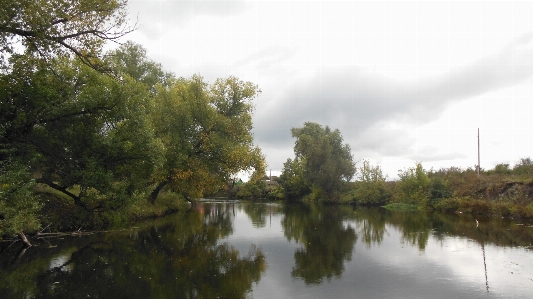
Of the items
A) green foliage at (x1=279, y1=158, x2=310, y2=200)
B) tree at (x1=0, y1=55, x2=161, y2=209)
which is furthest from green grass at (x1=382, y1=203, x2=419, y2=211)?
tree at (x1=0, y1=55, x2=161, y2=209)

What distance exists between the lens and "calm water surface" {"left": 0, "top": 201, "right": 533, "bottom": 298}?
29.3ft

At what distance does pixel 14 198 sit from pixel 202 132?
1674cm

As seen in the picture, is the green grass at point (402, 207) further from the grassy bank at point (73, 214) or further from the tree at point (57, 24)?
the tree at point (57, 24)

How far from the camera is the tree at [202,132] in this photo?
26.9m

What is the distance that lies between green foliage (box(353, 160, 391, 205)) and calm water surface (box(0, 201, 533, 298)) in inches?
1076

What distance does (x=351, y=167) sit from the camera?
52.1 meters

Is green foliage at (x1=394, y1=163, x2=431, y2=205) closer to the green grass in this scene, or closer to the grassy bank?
the green grass

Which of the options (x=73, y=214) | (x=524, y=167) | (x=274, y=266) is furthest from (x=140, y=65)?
(x=524, y=167)

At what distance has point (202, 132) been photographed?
93.8 ft

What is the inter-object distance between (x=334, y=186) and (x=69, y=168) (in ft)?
136

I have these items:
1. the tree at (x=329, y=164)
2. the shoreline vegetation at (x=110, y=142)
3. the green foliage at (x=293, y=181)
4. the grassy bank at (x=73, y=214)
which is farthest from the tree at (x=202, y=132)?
the green foliage at (x=293, y=181)

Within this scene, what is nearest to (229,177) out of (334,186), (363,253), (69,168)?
(69,168)

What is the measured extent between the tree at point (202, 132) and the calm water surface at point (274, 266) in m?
8.95

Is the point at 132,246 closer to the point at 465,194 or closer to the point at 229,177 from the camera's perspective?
the point at 229,177
